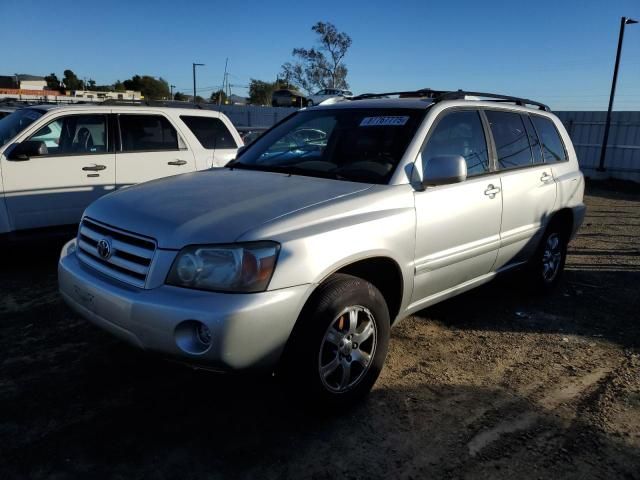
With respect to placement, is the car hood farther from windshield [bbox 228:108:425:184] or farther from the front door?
the front door

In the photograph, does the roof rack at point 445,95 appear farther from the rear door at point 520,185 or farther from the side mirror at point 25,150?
the side mirror at point 25,150

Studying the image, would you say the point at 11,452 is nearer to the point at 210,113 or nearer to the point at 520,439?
the point at 520,439

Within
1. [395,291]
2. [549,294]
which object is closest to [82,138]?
[395,291]

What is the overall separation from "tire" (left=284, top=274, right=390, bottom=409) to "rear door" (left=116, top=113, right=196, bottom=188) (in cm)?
433

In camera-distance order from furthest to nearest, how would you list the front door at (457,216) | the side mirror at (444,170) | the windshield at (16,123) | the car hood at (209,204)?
the windshield at (16,123) < the front door at (457,216) < the side mirror at (444,170) < the car hood at (209,204)

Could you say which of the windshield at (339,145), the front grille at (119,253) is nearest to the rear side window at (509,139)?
the windshield at (339,145)

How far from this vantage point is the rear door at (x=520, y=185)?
4.20 meters

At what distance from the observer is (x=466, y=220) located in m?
3.71

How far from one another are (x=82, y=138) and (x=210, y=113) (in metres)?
1.74

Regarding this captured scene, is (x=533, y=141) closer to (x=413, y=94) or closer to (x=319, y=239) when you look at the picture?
(x=413, y=94)

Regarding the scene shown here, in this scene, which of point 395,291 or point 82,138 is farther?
point 82,138

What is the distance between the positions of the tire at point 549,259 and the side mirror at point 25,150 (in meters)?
5.16

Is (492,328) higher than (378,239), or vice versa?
(378,239)

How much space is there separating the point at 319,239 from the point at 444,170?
1.08 meters
